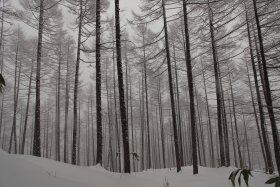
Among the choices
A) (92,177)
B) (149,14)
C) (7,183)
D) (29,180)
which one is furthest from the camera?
(149,14)

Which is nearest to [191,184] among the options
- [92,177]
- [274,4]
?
[92,177]

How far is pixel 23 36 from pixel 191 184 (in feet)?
83.2

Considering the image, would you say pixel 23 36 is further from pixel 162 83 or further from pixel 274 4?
pixel 274 4

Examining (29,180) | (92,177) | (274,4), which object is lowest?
(92,177)

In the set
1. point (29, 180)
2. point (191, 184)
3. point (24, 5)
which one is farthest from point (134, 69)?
point (29, 180)

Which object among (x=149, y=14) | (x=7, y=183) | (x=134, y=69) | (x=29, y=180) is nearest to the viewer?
(x=7, y=183)

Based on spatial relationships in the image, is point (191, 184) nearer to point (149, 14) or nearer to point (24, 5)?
point (149, 14)

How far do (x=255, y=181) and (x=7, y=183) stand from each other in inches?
343

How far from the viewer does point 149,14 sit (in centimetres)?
1357

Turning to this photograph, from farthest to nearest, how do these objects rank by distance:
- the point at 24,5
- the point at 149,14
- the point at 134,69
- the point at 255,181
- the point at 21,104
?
the point at 21,104 → the point at 134,69 → the point at 24,5 → the point at 149,14 → the point at 255,181

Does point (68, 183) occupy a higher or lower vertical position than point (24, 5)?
lower

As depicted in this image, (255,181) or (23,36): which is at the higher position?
(23,36)

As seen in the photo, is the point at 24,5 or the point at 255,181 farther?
the point at 24,5

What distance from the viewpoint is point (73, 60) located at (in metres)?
24.9
